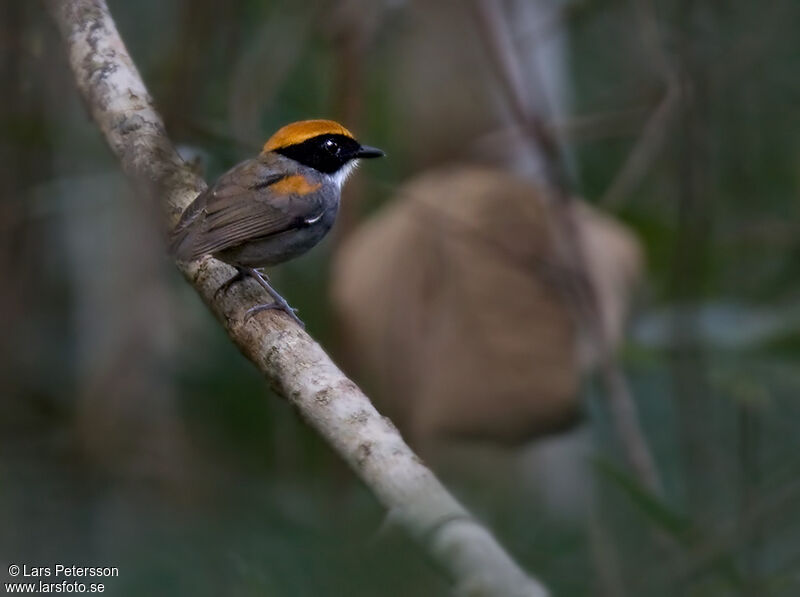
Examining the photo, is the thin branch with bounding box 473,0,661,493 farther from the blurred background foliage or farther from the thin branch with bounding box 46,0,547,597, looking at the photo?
the thin branch with bounding box 46,0,547,597

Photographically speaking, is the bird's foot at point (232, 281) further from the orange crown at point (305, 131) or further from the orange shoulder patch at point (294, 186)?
the orange crown at point (305, 131)

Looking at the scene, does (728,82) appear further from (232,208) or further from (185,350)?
(232,208)

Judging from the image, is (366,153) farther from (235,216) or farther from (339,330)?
(339,330)

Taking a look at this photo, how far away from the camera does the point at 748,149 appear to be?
6.45 m

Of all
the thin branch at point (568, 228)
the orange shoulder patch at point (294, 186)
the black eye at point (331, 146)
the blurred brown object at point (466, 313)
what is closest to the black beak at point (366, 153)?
the black eye at point (331, 146)

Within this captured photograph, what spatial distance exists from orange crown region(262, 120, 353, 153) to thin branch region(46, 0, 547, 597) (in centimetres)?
52

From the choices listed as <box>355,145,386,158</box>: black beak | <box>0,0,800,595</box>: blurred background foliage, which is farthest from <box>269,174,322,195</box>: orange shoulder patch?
Answer: <box>0,0,800,595</box>: blurred background foliage

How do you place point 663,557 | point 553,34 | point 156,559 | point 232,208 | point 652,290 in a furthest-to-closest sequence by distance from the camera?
point 652,290 → point 553,34 → point 663,557 → point 156,559 → point 232,208

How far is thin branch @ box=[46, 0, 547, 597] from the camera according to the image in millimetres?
1896

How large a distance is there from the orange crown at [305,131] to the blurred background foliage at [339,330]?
298 mm

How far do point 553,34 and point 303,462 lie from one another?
8.29ft

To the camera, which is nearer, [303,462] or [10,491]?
[10,491]

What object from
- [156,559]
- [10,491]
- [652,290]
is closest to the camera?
[156,559]

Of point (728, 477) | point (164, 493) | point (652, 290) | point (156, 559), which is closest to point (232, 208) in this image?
point (156, 559)
